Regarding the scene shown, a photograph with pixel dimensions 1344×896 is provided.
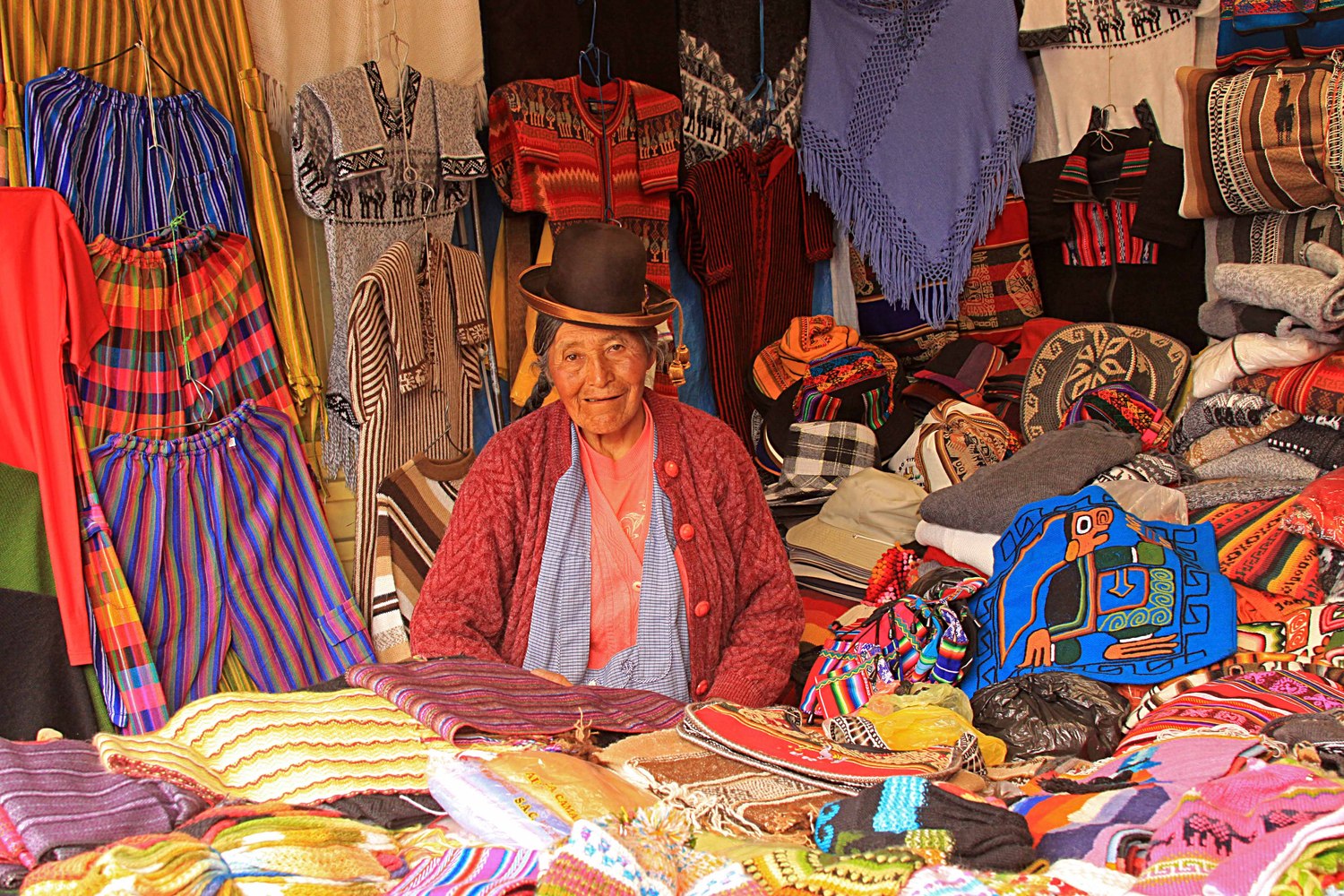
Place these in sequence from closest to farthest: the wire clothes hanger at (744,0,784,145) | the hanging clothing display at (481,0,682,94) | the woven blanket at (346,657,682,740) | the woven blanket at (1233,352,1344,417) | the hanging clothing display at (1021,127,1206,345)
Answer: the woven blanket at (346,657,682,740) < the woven blanket at (1233,352,1344,417) < the hanging clothing display at (1021,127,1206,345) < the hanging clothing display at (481,0,682,94) < the wire clothes hanger at (744,0,784,145)

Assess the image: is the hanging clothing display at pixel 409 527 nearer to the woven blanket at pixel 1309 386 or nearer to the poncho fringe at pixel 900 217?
the poncho fringe at pixel 900 217

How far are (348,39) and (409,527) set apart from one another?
1673mm

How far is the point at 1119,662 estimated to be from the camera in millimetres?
2518

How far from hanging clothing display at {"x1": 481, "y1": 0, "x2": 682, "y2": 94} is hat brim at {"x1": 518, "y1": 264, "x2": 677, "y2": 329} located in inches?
72.0

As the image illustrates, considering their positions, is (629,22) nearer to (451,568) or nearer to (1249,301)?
(1249,301)

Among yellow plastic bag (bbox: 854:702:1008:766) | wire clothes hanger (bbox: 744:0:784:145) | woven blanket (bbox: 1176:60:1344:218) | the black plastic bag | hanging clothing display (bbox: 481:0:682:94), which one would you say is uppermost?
hanging clothing display (bbox: 481:0:682:94)

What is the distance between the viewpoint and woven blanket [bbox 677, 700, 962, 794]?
156 centimetres

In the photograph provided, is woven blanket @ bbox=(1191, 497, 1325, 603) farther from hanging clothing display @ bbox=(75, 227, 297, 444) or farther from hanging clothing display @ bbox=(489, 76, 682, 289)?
hanging clothing display @ bbox=(75, 227, 297, 444)

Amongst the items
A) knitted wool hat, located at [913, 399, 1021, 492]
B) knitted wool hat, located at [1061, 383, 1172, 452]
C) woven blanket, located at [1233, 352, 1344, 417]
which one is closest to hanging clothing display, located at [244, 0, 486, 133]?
knitted wool hat, located at [913, 399, 1021, 492]

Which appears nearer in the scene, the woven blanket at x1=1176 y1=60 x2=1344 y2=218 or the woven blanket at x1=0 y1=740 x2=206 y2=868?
the woven blanket at x1=0 y1=740 x2=206 y2=868

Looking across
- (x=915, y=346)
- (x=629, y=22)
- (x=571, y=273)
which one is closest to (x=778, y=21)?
(x=629, y=22)

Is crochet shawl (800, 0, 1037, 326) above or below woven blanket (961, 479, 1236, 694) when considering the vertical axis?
above

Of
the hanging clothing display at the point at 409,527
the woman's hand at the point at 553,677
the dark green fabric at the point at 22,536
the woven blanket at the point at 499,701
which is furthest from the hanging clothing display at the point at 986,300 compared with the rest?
the dark green fabric at the point at 22,536

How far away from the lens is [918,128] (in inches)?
174
